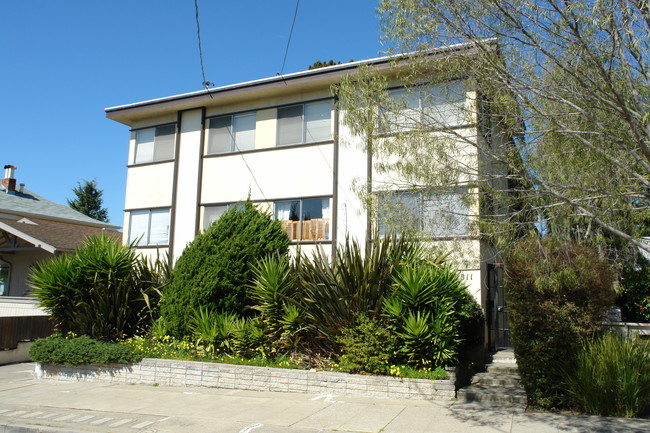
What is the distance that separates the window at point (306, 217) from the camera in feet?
51.3

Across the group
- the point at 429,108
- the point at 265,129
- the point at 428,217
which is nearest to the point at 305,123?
the point at 265,129

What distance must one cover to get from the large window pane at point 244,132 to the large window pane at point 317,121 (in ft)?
6.26

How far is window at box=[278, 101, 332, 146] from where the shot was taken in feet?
52.8

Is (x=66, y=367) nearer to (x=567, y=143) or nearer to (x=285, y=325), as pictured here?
(x=285, y=325)

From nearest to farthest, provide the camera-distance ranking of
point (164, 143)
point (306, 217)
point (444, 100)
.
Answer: point (444, 100)
point (306, 217)
point (164, 143)

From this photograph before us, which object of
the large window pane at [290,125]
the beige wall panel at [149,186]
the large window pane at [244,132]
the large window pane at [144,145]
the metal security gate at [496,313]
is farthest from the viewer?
the large window pane at [144,145]

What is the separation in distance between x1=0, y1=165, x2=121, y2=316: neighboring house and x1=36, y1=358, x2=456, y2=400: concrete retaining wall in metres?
3.91

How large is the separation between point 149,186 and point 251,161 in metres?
3.92

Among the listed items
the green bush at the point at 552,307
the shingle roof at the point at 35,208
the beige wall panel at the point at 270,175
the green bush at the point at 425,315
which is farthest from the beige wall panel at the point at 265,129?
the shingle roof at the point at 35,208

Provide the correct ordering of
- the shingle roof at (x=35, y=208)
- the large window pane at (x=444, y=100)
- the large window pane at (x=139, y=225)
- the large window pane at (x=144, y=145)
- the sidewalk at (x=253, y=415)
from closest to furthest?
the sidewalk at (x=253, y=415)
the large window pane at (x=444, y=100)
the large window pane at (x=139, y=225)
the large window pane at (x=144, y=145)
the shingle roof at (x=35, y=208)

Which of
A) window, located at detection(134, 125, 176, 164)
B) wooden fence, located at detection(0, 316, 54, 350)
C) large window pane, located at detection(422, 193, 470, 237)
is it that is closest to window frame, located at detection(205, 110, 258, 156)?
window, located at detection(134, 125, 176, 164)

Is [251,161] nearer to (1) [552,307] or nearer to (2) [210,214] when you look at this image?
(2) [210,214]

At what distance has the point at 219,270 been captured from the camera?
39.4 feet

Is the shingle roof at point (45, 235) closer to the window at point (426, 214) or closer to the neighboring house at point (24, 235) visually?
the neighboring house at point (24, 235)
